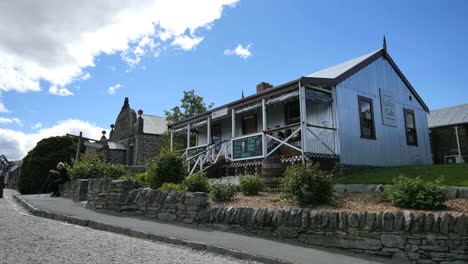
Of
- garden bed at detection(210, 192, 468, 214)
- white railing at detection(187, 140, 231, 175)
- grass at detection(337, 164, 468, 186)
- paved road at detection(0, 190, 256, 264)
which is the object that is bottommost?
paved road at detection(0, 190, 256, 264)

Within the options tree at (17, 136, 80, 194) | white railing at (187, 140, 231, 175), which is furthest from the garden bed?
tree at (17, 136, 80, 194)

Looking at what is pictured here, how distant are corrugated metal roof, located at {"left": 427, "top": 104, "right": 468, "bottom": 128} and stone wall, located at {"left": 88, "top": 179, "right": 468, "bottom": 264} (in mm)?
18856

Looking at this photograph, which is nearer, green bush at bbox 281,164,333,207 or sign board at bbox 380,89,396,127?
green bush at bbox 281,164,333,207

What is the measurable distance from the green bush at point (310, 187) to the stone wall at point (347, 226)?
56cm

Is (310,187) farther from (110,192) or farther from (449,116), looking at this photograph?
(449,116)

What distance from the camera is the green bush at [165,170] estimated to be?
1202 cm

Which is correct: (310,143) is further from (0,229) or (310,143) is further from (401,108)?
(0,229)

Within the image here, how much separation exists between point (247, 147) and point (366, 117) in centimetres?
524

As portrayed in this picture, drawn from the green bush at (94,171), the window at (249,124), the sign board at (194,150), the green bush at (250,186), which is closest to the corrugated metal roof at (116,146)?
the green bush at (94,171)

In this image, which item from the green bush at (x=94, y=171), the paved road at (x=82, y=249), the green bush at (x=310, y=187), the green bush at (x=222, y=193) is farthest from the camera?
the green bush at (x=94, y=171)

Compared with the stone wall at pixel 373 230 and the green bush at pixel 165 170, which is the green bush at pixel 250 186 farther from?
the green bush at pixel 165 170

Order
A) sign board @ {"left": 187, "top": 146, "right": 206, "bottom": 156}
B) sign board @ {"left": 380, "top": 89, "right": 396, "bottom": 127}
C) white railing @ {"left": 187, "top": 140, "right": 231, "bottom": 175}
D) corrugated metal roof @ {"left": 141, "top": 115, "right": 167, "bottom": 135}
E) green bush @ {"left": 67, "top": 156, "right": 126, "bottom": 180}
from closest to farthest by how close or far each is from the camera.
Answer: sign board @ {"left": 380, "top": 89, "right": 396, "bottom": 127} → white railing @ {"left": 187, "top": 140, "right": 231, "bottom": 175} → green bush @ {"left": 67, "top": 156, "right": 126, "bottom": 180} → sign board @ {"left": 187, "top": 146, "right": 206, "bottom": 156} → corrugated metal roof @ {"left": 141, "top": 115, "right": 167, "bottom": 135}

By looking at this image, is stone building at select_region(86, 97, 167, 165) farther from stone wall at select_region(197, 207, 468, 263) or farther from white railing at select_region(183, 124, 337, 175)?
stone wall at select_region(197, 207, 468, 263)

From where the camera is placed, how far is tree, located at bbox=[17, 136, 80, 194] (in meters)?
22.1
